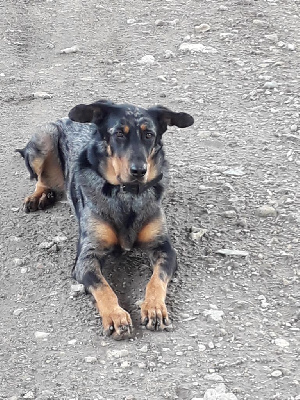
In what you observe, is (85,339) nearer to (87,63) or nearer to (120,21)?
(87,63)

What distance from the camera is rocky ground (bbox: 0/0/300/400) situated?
14.5 feet

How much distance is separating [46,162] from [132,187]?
154 centimetres

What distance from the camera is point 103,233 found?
5.54 meters

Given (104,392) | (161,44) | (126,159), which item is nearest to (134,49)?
(161,44)

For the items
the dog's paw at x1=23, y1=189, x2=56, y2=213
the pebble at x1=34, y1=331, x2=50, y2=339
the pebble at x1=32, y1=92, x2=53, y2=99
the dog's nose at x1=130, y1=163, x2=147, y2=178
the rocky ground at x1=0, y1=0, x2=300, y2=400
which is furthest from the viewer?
the pebble at x1=32, y1=92, x2=53, y2=99

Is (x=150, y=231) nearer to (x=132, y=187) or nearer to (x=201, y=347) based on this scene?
(x=132, y=187)

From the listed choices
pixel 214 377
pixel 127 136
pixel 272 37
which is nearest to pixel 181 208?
pixel 127 136

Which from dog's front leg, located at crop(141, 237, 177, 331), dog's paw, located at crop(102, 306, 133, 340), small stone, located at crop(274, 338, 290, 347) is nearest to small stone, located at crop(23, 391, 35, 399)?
dog's paw, located at crop(102, 306, 133, 340)

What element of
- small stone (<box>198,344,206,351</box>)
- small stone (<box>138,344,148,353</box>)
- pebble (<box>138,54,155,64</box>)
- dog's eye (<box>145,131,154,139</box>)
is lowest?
pebble (<box>138,54,155,64</box>)

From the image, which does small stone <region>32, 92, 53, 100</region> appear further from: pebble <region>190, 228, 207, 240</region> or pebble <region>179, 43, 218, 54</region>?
pebble <region>190, 228, 207, 240</region>

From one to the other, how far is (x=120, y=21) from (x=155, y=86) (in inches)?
92.1

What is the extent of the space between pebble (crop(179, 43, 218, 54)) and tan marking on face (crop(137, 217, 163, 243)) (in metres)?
4.40

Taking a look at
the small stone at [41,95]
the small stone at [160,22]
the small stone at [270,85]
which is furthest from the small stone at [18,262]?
the small stone at [160,22]

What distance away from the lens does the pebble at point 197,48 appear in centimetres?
952
